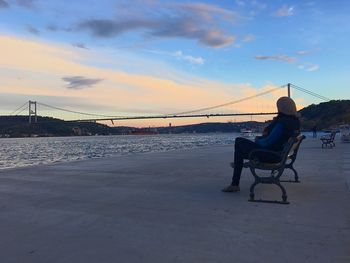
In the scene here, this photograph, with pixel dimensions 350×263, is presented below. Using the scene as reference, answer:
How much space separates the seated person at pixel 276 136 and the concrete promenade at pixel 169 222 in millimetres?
443

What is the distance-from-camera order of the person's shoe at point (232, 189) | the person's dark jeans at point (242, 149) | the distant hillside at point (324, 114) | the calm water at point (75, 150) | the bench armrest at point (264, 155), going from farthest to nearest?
the distant hillside at point (324, 114)
the calm water at point (75, 150)
the person's shoe at point (232, 189)
the person's dark jeans at point (242, 149)
the bench armrest at point (264, 155)

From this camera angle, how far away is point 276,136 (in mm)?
5199

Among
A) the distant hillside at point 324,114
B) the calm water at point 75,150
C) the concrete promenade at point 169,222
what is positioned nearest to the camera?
the concrete promenade at point 169,222

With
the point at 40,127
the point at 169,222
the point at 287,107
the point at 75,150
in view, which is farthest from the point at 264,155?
the point at 40,127

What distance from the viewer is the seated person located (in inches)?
204

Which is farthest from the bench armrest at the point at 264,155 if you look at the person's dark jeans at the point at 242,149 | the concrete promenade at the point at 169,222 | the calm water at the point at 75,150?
the calm water at the point at 75,150

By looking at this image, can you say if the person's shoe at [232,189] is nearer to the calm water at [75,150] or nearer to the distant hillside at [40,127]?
the calm water at [75,150]

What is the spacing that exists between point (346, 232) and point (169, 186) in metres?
2.93

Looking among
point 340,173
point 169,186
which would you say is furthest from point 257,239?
point 340,173

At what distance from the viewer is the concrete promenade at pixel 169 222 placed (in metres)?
3.13

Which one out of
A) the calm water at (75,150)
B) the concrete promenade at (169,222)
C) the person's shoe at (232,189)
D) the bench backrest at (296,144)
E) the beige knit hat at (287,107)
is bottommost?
the calm water at (75,150)

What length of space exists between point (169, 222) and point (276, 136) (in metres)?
1.88

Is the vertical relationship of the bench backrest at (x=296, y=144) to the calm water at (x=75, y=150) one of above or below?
above

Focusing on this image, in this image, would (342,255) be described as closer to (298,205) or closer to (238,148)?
(298,205)
